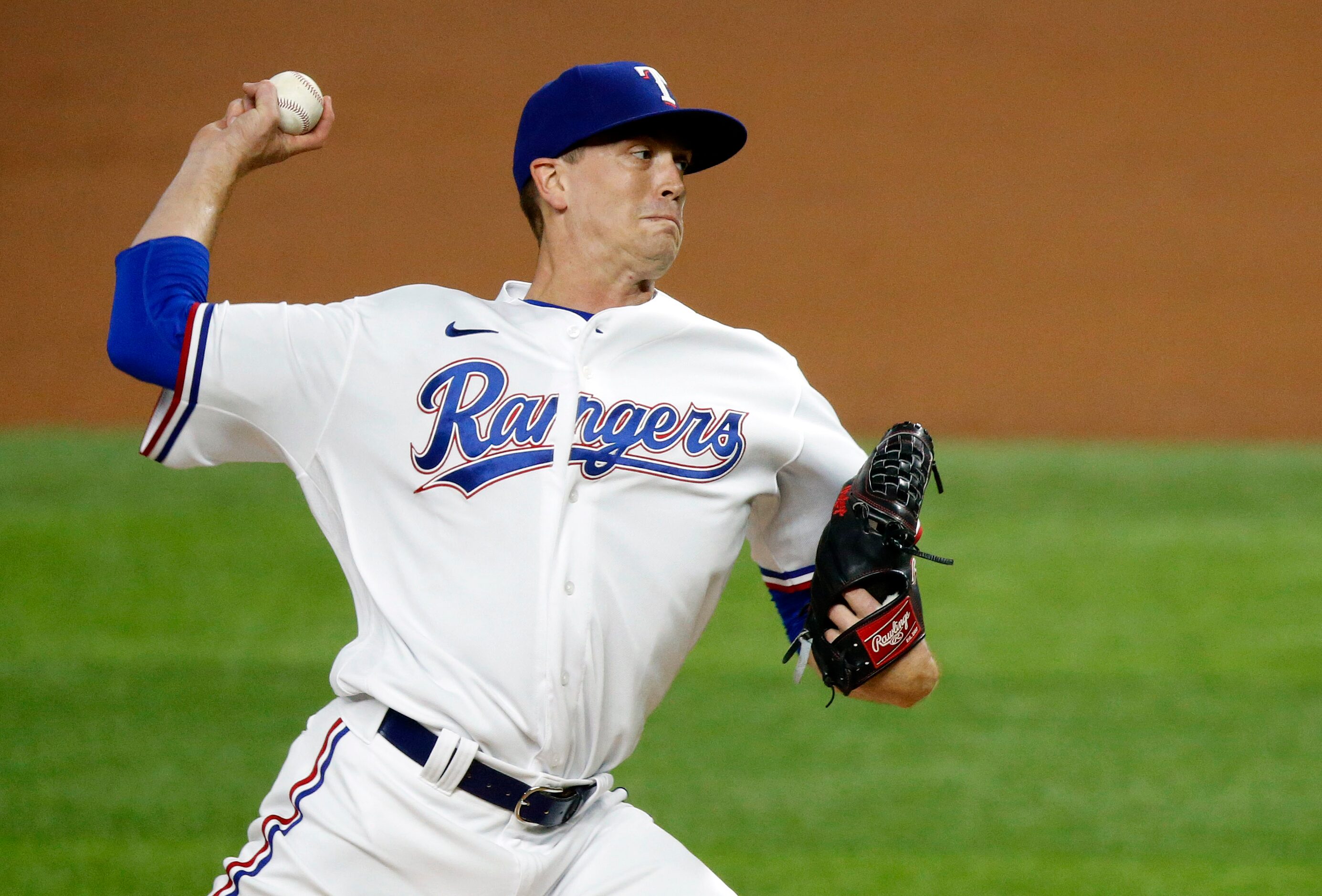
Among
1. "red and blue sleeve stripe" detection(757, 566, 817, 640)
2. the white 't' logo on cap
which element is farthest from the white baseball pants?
the white 't' logo on cap

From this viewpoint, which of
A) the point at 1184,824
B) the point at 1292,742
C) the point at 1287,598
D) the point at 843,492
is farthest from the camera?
the point at 1287,598

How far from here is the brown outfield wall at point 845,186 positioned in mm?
12727

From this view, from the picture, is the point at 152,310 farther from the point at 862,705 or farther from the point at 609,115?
the point at 862,705

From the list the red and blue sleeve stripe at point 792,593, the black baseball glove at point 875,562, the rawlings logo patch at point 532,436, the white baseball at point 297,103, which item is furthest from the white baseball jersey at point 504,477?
the white baseball at point 297,103

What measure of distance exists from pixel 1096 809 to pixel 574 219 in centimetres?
351

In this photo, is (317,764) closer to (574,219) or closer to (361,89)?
(574,219)

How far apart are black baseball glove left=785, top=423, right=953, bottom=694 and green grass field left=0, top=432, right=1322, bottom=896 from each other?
2.21 metres

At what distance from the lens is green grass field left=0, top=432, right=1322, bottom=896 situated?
4723mm

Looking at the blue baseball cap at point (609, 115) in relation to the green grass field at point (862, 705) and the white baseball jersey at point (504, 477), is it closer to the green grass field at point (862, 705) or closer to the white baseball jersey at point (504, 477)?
the white baseball jersey at point (504, 477)

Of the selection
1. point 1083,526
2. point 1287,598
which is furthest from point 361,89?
point 1287,598

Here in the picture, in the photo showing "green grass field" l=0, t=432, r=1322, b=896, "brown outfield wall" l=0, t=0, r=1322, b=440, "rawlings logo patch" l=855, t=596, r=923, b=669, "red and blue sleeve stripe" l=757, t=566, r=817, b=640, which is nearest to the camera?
"rawlings logo patch" l=855, t=596, r=923, b=669

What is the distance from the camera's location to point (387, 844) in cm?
221

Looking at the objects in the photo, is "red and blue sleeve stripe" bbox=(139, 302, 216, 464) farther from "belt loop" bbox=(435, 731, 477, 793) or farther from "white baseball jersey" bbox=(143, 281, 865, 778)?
"belt loop" bbox=(435, 731, 477, 793)

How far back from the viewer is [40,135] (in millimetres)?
14602
